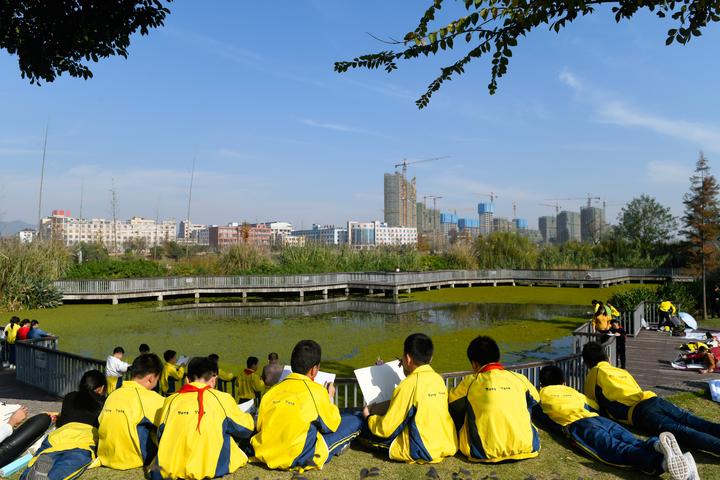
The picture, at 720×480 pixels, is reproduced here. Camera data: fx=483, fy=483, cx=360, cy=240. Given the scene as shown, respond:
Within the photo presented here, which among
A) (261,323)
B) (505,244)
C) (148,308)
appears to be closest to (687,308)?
(261,323)

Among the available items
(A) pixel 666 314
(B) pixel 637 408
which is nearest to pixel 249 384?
(B) pixel 637 408

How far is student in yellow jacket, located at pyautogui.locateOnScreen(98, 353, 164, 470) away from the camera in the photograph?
4.02 meters

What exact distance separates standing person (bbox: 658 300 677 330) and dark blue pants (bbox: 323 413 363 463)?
10.5 meters

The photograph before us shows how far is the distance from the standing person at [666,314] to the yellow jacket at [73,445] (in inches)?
495

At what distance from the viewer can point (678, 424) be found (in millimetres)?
4418

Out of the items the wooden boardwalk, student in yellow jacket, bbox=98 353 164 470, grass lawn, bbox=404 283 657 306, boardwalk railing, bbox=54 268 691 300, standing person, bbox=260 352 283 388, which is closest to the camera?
student in yellow jacket, bbox=98 353 164 470

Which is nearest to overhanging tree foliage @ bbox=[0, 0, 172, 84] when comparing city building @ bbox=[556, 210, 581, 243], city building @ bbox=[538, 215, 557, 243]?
city building @ bbox=[556, 210, 581, 243]

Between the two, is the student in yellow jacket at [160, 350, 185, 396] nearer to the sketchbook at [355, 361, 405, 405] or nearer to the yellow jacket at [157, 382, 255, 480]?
the yellow jacket at [157, 382, 255, 480]

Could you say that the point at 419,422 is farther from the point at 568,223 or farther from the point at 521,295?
the point at 568,223

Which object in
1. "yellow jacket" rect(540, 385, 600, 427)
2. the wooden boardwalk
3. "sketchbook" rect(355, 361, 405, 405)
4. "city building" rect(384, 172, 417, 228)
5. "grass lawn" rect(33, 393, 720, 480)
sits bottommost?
the wooden boardwalk

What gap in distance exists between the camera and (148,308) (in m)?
21.9

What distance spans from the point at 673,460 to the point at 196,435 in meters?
3.52

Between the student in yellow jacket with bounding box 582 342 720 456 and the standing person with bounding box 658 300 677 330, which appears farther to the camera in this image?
the standing person with bounding box 658 300 677 330

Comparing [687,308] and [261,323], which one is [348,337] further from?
[687,308]
